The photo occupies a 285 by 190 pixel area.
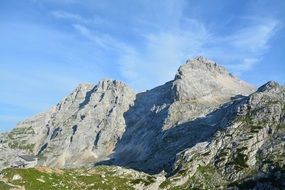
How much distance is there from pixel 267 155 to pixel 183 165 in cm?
3261

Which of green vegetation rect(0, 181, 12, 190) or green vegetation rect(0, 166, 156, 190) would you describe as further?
green vegetation rect(0, 166, 156, 190)

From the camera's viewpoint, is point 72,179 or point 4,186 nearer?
point 4,186

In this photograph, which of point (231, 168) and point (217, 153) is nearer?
point (231, 168)

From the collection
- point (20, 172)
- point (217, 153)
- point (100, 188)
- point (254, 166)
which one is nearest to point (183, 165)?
point (217, 153)

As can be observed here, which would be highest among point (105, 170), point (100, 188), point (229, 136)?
point (229, 136)

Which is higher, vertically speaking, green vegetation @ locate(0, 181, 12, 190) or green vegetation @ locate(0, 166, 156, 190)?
green vegetation @ locate(0, 166, 156, 190)

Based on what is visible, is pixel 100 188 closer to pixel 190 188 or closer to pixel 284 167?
pixel 190 188

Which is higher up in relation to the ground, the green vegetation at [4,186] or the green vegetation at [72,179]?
the green vegetation at [72,179]

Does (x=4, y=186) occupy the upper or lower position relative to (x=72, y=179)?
lower

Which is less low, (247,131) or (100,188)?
(247,131)

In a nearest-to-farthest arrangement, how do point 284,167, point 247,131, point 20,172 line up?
1. point 20,172
2. point 284,167
3. point 247,131

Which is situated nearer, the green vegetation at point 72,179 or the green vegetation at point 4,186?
the green vegetation at point 4,186

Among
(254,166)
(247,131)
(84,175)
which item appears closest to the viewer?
(84,175)

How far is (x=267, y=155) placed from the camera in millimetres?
162250
